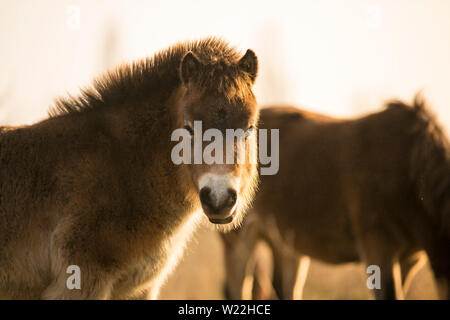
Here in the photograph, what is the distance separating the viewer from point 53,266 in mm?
4051

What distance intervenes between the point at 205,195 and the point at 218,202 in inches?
5.3

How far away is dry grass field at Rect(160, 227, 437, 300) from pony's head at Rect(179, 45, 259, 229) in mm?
3810

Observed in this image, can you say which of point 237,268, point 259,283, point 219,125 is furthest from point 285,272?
point 219,125

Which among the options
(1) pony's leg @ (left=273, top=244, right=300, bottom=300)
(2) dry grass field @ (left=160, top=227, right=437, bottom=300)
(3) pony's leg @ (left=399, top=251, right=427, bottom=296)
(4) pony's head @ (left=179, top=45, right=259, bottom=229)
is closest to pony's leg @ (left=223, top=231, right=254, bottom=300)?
(1) pony's leg @ (left=273, top=244, right=300, bottom=300)

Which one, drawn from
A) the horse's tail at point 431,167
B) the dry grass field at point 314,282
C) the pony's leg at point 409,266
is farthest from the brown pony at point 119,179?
the dry grass field at point 314,282

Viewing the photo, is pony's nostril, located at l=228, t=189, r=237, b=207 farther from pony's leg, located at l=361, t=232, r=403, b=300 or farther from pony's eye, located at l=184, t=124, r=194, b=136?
pony's leg, located at l=361, t=232, r=403, b=300

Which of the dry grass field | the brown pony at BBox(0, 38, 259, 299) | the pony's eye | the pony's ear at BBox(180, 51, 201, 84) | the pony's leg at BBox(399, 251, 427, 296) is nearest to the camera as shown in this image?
the brown pony at BBox(0, 38, 259, 299)

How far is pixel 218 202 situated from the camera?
3783mm

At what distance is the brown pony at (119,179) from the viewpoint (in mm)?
4020

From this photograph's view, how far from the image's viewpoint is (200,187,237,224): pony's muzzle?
379 cm

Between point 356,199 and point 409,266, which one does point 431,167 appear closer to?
point 356,199
